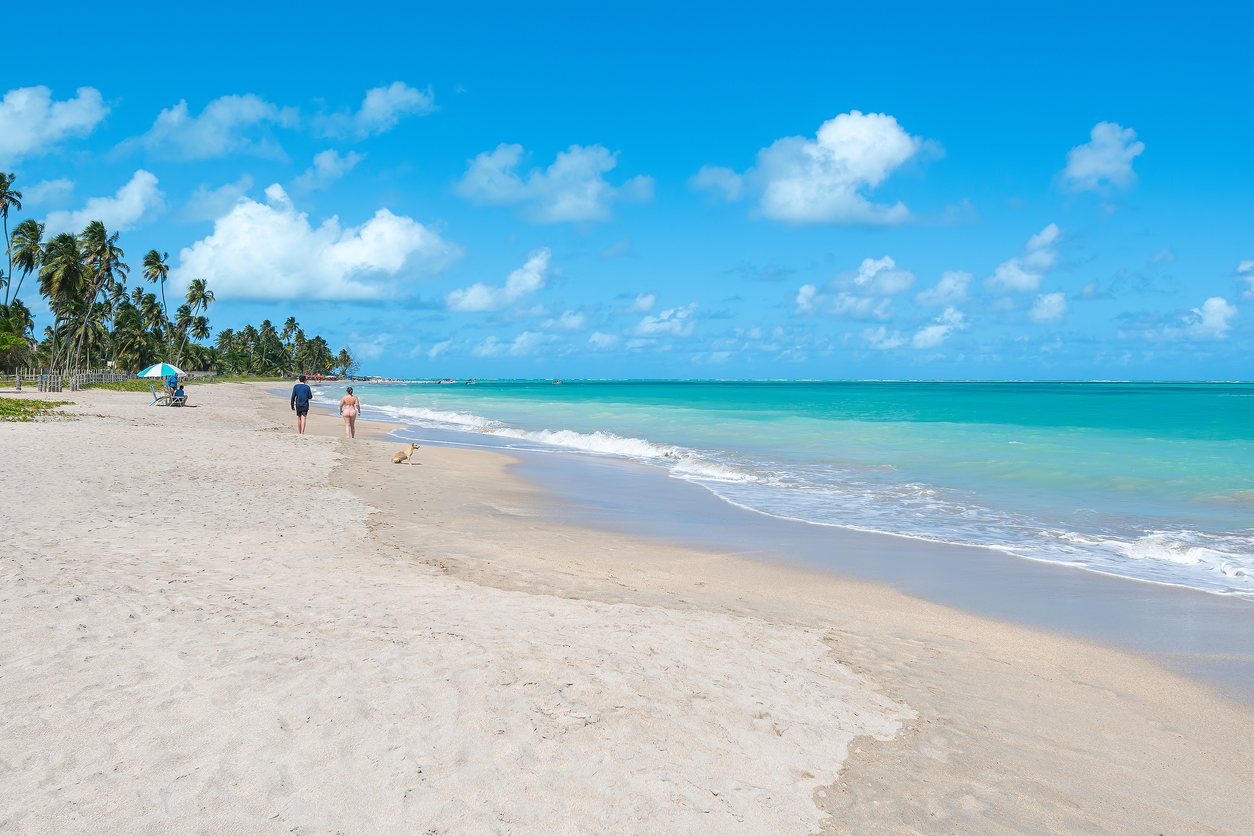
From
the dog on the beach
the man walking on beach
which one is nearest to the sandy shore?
the dog on the beach

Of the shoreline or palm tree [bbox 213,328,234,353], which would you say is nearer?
the shoreline

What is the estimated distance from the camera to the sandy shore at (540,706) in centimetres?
325

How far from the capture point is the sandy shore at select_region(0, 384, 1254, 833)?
3246mm

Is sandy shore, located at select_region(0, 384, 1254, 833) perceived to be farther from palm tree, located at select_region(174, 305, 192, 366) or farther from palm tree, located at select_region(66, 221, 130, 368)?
palm tree, located at select_region(174, 305, 192, 366)

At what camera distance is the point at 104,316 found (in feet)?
266

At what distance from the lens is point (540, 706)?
13.5 ft

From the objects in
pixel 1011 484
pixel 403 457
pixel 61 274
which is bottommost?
pixel 1011 484

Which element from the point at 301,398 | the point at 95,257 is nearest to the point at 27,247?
the point at 95,257

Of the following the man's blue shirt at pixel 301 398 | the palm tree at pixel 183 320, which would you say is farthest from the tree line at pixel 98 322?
the man's blue shirt at pixel 301 398

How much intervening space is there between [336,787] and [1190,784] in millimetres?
4508

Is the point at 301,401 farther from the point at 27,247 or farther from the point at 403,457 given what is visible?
the point at 27,247

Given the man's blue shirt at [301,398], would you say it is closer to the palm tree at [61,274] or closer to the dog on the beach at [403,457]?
the dog on the beach at [403,457]

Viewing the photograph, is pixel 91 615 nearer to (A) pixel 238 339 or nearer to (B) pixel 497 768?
(B) pixel 497 768

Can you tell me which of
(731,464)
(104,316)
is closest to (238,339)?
(104,316)
